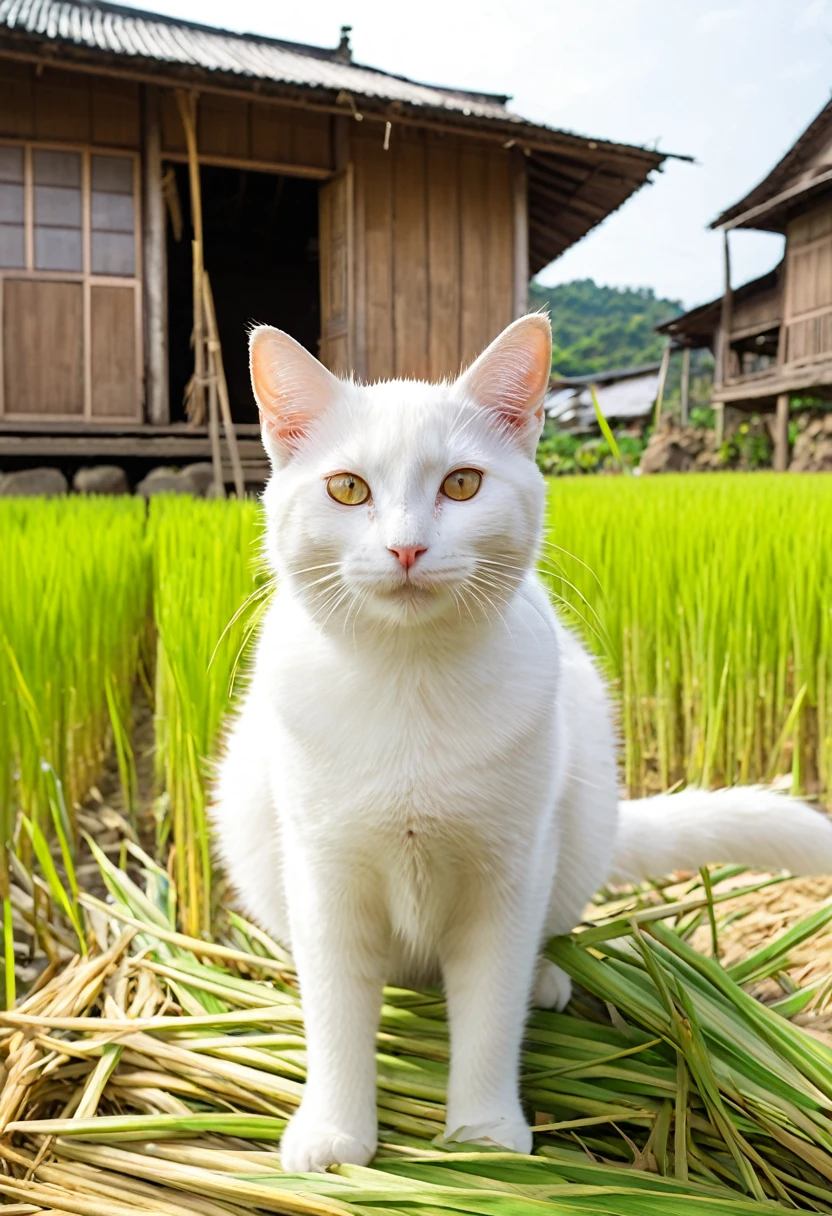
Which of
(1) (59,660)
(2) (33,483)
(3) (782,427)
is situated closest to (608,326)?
(3) (782,427)

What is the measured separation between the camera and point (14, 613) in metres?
1.65

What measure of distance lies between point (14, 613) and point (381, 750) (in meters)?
1.02

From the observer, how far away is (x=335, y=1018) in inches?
38.9

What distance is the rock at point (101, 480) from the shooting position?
680 cm

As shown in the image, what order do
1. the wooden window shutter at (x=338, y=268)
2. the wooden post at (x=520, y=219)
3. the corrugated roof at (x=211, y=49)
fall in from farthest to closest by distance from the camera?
the wooden post at (x=520, y=219)
the wooden window shutter at (x=338, y=268)
the corrugated roof at (x=211, y=49)

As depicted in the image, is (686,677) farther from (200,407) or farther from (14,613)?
(200,407)

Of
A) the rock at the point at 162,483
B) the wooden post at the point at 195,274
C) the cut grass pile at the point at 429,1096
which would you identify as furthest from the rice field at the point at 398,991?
the rock at the point at 162,483

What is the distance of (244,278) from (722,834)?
39.1 ft

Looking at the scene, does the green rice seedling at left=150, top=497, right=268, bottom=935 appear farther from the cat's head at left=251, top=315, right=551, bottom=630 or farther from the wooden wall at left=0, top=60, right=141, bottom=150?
the wooden wall at left=0, top=60, right=141, bottom=150

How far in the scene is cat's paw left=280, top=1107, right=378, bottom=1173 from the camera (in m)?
0.95

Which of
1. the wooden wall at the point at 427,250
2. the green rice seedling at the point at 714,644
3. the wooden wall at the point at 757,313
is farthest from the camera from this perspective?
the wooden wall at the point at 757,313

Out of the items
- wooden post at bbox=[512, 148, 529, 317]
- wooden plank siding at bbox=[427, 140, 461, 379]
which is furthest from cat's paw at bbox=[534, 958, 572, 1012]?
wooden post at bbox=[512, 148, 529, 317]

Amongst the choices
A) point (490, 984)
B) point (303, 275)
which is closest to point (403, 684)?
point (490, 984)

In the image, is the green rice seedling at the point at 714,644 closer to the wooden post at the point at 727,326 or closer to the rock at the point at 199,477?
the rock at the point at 199,477
